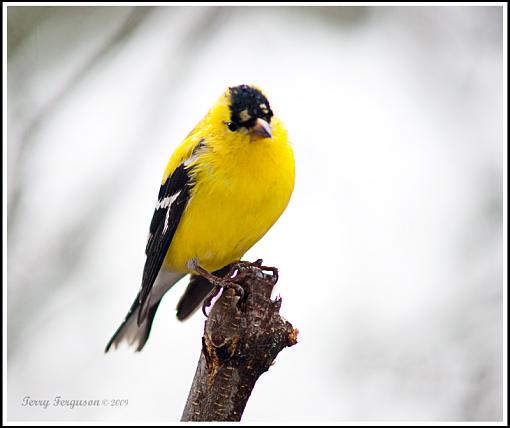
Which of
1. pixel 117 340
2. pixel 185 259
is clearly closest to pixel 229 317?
pixel 185 259

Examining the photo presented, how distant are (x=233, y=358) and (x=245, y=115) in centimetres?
171

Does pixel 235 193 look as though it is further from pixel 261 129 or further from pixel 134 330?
pixel 134 330

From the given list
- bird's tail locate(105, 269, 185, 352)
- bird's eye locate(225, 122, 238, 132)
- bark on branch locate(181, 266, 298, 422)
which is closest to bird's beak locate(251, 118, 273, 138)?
bird's eye locate(225, 122, 238, 132)

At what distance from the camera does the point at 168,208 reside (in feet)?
14.7

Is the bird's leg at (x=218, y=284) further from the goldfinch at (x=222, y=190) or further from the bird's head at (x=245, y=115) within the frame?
the bird's head at (x=245, y=115)

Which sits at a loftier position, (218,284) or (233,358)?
(218,284)

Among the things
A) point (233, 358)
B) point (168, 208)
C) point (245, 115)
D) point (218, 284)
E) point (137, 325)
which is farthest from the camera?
point (137, 325)

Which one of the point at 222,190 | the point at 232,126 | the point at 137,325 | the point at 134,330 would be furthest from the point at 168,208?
A: the point at 134,330

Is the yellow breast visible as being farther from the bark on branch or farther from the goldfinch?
the bark on branch

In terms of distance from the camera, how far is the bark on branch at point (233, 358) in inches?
120

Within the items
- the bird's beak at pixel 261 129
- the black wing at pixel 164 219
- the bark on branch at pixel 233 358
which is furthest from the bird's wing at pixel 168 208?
the bark on branch at pixel 233 358

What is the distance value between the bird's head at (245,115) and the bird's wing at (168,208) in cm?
24

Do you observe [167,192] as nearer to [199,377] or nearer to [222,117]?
[222,117]

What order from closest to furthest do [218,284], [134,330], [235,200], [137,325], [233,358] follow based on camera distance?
[233,358] < [218,284] < [235,200] < [137,325] < [134,330]
